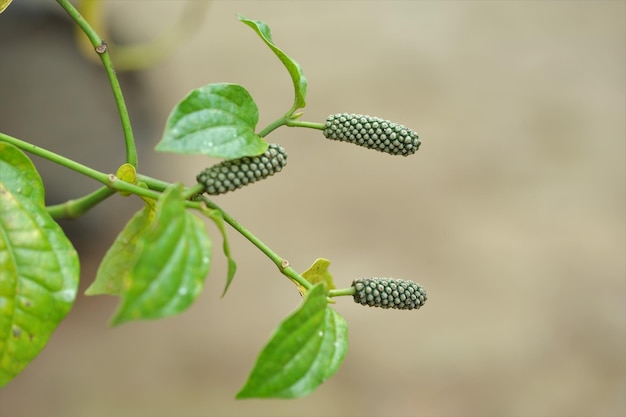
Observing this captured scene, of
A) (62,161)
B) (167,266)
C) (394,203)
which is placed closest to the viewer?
(167,266)

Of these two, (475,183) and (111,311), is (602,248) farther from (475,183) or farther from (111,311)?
(111,311)

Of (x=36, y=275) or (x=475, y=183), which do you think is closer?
(x=36, y=275)

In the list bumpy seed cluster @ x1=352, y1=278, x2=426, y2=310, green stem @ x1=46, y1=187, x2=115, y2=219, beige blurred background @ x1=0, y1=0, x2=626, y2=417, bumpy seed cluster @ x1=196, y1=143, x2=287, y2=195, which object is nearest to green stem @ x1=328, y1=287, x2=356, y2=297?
bumpy seed cluster @ x1=352, y1=278, x2=426, y2=310

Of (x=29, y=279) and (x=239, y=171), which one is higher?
(x=239, y=171)

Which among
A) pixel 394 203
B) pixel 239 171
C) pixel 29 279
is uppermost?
pixel 394 203

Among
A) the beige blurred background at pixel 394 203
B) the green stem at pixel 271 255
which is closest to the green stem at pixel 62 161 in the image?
the green stem at pixel 271 255

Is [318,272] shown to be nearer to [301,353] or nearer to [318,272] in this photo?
[318,272]

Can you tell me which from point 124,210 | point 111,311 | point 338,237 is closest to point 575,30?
point 338,237

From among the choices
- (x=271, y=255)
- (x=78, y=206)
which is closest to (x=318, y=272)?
(x=271, y=255)
